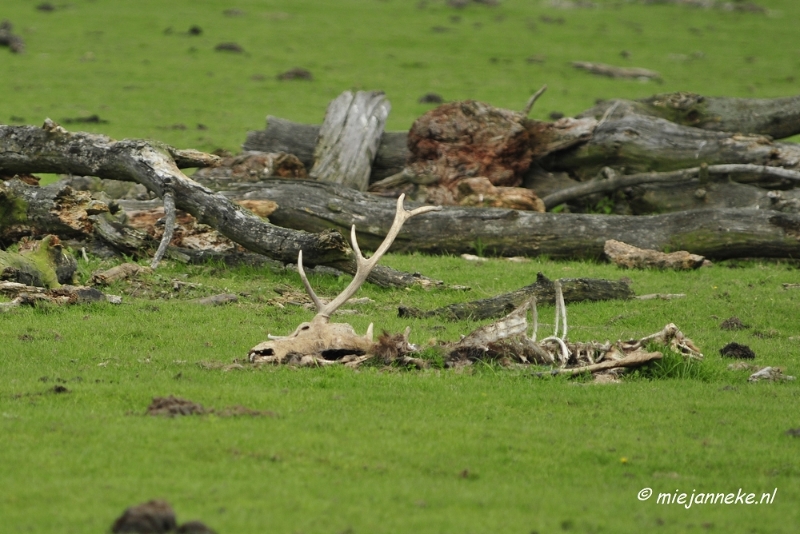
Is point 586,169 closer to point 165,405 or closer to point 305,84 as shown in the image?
point 165,405

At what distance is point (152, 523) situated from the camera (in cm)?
561

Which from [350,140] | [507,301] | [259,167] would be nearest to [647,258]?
[507,301]

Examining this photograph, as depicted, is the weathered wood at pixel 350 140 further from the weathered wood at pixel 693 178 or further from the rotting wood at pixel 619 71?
the rotting wood at pixel 619 71

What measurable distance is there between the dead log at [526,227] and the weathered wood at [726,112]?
4.55 metres

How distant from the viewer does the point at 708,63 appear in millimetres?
44406

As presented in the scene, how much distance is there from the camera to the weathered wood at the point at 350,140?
19.8m

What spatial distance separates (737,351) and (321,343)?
444cm

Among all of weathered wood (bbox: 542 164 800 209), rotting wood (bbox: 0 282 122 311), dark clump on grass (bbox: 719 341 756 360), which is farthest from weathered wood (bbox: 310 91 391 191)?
dark clump on grass (bbox: 719 341 756 360)

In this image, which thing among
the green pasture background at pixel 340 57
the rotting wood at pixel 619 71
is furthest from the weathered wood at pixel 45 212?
the rotting wood at pixel 619 71

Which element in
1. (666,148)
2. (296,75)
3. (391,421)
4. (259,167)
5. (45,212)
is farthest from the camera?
(296,75)

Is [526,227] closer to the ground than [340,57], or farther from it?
farther from it

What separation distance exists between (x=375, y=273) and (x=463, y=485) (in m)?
7.48

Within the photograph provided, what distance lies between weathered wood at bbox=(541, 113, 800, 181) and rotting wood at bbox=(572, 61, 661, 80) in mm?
21626

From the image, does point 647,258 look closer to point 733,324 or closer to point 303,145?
point 733,324
